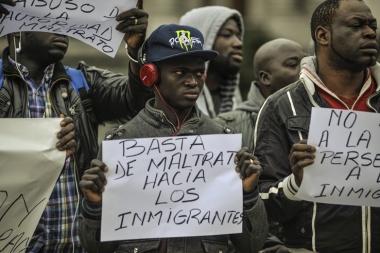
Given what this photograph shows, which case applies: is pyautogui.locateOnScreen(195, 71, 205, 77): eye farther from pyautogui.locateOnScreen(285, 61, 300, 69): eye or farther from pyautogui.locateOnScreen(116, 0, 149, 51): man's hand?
pyautogui.locateOnScreen(285, 61, 300, 69): eye

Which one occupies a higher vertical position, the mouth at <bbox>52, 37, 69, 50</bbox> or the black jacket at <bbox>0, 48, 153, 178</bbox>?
the mouth at <bbox>52, 37, 69, 50</bbox>

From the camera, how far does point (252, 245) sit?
260 inches

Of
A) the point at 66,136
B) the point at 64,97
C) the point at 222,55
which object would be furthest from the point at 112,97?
the point at 222,55

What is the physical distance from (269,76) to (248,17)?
41.3ft

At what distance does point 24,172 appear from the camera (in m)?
6.91

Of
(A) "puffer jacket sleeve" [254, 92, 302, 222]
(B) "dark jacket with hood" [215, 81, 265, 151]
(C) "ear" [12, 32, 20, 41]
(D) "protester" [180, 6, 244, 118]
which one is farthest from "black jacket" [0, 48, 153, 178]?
(D) "protester" [180, 6, 244, 118]

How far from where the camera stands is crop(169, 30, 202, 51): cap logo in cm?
680

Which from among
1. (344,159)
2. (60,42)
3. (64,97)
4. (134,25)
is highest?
(134,25)

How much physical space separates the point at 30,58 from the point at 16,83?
244mm

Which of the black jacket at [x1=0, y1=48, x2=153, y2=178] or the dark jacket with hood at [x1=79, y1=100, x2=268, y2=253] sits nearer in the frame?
the dark jacket with hood at [x1=79, y1=100, x2=268, y2=253]

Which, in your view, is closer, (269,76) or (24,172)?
(24,172)

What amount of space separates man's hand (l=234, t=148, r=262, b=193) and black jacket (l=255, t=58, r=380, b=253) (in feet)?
1.14

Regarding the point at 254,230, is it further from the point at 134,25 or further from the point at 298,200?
the point at 134,25

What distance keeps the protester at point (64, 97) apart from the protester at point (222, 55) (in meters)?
2.54
